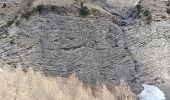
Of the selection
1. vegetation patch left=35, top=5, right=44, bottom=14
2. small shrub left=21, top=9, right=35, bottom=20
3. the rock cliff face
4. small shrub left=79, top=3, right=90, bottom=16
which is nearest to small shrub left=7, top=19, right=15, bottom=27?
the rock cliff face

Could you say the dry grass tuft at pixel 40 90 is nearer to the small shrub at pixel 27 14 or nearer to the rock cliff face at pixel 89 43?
the rock cliff face at pixel 89 43

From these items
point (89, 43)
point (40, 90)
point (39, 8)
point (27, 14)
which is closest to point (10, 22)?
point (27, 14)

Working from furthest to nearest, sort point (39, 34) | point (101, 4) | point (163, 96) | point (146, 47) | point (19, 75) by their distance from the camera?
1. point (101, 4)
2. point (146, 47)
3. point (39, 34)
4. point (163, 96)
5. point (19, 75)

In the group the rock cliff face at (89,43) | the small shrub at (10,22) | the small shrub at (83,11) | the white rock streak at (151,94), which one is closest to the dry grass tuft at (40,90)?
the white rock streak at (151,94)

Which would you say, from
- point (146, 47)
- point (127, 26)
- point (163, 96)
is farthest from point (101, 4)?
point (163, 96)

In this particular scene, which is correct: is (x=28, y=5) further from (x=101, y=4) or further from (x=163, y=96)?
(x=163, y=96)
